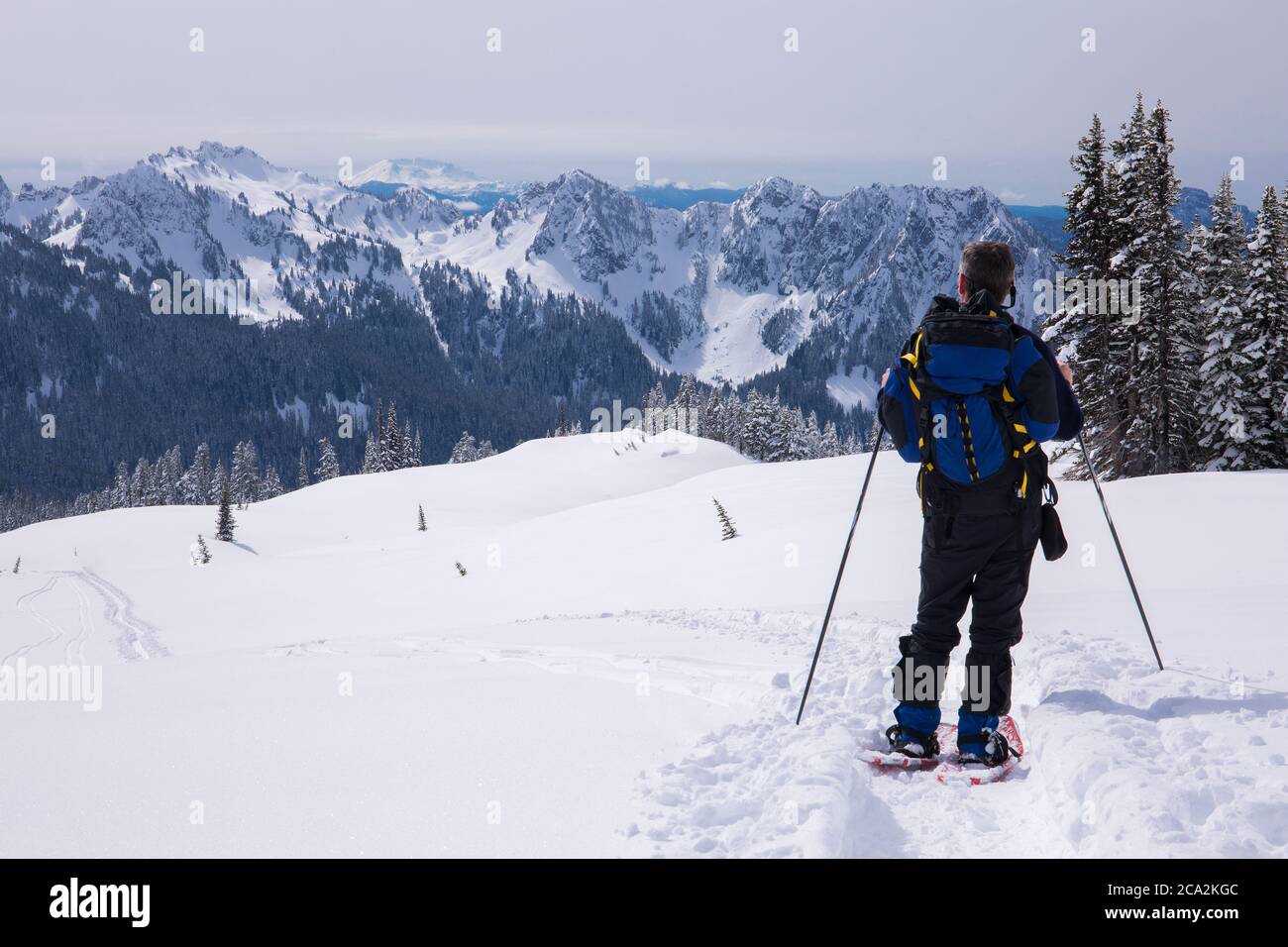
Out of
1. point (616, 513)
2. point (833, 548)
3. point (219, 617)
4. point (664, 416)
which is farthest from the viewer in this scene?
point (664, 416)

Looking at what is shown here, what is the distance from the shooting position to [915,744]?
455 centimetres

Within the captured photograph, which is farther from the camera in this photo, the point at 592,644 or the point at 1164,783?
the point at 592,644

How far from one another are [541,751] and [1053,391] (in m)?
3.72

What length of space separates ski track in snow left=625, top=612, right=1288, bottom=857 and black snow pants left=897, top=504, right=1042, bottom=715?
1.60ft

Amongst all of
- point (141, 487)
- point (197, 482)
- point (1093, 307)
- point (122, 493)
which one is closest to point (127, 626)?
point (1093, 307)

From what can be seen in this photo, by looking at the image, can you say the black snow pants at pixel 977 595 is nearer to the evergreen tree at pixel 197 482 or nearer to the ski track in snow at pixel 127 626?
the ski track in snow at pixel 127 626

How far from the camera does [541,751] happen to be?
4398mm

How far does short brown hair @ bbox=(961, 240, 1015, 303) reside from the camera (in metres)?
4.50

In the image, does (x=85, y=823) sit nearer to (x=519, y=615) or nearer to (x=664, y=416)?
(x=519, y=615)

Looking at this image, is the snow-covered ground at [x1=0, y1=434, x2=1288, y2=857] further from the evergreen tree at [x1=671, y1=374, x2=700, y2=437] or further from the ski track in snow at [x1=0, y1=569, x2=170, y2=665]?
the evergreen tree at [x1=671, y1=374, x2=700, y2=437]

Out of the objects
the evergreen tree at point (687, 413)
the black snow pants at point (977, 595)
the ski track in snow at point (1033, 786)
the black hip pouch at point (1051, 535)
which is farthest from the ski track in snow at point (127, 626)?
the evergreen tree at point (687, 413)

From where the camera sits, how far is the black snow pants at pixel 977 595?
4.40 meters

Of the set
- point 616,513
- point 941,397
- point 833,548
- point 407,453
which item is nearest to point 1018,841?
point 941,397

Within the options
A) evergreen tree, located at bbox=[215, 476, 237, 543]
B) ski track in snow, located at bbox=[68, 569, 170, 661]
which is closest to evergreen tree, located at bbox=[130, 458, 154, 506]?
evergreen tree, located at bbox=[215, 476, 237, 543]
